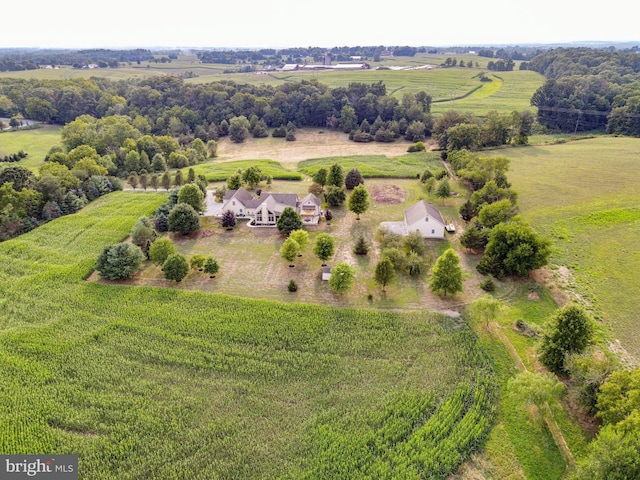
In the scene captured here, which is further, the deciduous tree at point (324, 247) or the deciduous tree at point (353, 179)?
the deciduous tree at point (353, 179)

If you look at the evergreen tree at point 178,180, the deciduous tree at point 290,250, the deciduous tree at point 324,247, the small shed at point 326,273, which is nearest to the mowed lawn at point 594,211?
the small shed at point 326,273

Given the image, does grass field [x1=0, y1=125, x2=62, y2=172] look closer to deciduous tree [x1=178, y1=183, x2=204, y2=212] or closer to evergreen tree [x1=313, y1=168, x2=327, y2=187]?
deciduous tree [x1=178, y1=183, x2=204, y2=212]

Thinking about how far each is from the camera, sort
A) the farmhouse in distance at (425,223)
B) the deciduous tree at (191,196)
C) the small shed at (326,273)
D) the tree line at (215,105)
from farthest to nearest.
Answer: the tree line at (215,105) → the deciduous tree at (191,196) → the farmhouse in distance at (425,223) → the small shed at (326,273)

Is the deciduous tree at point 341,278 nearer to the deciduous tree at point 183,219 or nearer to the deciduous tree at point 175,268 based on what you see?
the deciduous tree at point 175,268

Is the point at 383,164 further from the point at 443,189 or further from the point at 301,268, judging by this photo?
the point at 301,268

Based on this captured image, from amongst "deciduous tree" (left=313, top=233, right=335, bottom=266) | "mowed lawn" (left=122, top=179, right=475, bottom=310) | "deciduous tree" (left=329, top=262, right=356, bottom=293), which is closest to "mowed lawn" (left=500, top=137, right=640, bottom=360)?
"mowed lawn" (left=122, top=179, right=475, bottom=310)

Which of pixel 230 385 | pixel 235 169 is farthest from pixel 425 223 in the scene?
pixel 235 169
